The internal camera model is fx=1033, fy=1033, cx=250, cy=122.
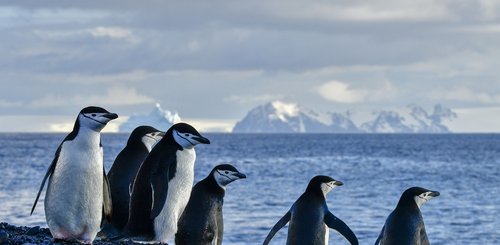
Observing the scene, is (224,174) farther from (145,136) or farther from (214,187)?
(145,136)

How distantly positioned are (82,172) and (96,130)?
0.43 metres

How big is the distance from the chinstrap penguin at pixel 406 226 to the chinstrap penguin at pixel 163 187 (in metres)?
2.34

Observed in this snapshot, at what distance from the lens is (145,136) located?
1205 centimetres

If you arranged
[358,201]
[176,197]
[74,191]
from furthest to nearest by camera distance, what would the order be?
[358,201], [176,197], [74,191]

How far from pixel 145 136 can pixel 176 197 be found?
4.90 ft

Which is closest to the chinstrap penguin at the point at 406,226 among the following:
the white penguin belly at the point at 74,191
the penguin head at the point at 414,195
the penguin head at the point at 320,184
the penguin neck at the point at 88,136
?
the penguin head at the point at 414,195

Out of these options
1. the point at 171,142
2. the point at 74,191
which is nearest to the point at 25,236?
the point at 74,191

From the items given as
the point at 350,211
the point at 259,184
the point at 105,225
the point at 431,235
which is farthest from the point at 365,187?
the point at 105,225

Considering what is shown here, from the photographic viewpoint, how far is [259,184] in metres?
47.9

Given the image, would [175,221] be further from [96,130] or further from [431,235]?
[431,235]

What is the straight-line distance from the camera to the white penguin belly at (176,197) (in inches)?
420

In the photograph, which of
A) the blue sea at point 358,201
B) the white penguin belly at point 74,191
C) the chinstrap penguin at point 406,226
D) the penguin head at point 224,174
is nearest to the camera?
the white penguin belly at point 74,191

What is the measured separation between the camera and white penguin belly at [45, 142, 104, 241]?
10.0 m

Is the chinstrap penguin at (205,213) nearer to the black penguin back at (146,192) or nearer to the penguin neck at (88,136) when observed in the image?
the black penguin back at (146,192)
